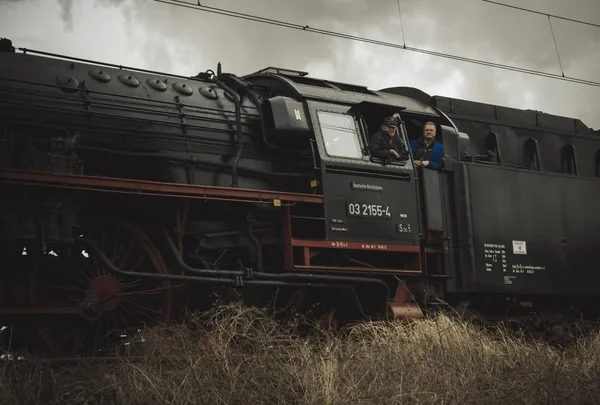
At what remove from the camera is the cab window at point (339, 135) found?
8.75 metres

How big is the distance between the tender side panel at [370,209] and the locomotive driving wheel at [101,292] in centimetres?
200

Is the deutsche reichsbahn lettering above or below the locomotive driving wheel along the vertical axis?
above

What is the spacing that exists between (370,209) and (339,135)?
0.91 m

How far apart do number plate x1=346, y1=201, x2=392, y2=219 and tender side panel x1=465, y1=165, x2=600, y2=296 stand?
4.68 feet

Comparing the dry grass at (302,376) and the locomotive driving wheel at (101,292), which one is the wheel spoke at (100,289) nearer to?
the locomotive driving wheel at (101,292)

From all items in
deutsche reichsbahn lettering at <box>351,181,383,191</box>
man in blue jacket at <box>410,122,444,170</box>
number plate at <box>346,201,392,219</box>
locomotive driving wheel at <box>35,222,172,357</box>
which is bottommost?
locomotive driving wheel at <box>35,222,172,357</box>

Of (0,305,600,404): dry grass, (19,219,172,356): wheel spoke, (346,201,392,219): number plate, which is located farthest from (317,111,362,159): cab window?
(0,305,600,404): dry grass

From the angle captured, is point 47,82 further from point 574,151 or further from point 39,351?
point 574,151

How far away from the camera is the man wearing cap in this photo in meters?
9.09

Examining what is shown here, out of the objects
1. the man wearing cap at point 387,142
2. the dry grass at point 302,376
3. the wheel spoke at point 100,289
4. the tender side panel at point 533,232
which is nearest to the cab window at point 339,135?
the man wearing cap at point 387,142

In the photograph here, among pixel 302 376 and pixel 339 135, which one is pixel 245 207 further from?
pixel 302 376

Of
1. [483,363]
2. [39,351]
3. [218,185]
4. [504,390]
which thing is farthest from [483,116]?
[39,351]

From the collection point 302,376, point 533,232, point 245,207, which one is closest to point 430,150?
point 533,232

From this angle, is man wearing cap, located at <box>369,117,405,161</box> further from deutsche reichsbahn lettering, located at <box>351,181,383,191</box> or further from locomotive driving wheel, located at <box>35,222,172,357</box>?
locomotive driving wheel, located at <box>35,222,172,357</box>
